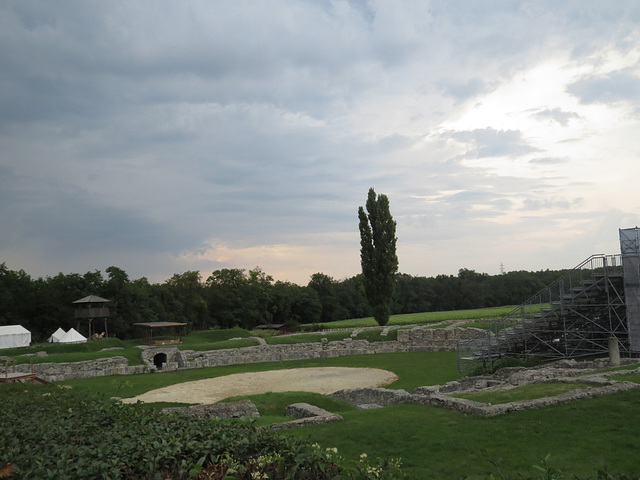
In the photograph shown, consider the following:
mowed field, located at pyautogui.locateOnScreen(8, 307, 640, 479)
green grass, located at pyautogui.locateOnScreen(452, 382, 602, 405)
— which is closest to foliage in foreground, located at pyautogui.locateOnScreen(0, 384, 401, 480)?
mowed field, located at pyautogui.locateOnScreen(8, 307, 640, 479)

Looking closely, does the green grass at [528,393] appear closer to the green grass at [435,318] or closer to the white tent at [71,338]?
the green grass at [435,318]

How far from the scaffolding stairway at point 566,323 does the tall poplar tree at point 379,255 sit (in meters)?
21.1

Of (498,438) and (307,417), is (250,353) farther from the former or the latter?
(498,438)

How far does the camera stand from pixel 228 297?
242 ft

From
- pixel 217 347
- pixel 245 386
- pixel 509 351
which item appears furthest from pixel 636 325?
pixel 217 347

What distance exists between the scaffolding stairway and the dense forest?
85.5ft

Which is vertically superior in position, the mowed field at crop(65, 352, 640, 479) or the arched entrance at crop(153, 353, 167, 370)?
the mowed field at crop(65, 352, 640, 479)

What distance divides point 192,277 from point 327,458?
249 feet

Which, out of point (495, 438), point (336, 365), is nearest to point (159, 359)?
point (336, 365)

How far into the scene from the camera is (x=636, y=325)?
2164cm

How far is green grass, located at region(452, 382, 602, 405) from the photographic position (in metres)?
13.1

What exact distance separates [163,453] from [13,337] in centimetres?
4943

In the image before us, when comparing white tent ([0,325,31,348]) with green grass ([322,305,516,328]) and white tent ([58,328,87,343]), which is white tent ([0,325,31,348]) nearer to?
white tent ([58,328,87,343])

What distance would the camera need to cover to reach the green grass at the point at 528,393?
13070 millimetres
